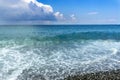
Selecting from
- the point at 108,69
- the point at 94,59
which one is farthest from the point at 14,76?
the point at 94,59

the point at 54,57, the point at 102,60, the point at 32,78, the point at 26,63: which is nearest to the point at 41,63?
the point at 26,63

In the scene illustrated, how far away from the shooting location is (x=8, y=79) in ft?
43.2

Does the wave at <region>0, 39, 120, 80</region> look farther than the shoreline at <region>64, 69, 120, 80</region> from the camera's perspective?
Yes

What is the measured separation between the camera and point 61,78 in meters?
13.5

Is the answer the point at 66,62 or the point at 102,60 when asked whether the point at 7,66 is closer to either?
the point at 66,62

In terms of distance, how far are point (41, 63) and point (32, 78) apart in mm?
3767

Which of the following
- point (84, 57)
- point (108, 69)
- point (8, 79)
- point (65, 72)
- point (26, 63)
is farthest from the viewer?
point (84, 57)

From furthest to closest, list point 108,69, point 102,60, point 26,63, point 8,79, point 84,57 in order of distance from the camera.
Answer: point 84,57 < point 102,60 < point 26,63 < point 108,69 < point 8,79

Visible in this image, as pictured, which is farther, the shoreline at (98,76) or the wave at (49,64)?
the wave at (49,64)

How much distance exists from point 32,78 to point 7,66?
350cm

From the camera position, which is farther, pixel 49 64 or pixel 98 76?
pixel 49 64

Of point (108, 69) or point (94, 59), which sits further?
point (94, 59)

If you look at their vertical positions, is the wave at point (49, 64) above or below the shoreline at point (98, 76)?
below

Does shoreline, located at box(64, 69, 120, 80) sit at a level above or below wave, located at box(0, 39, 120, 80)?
above
